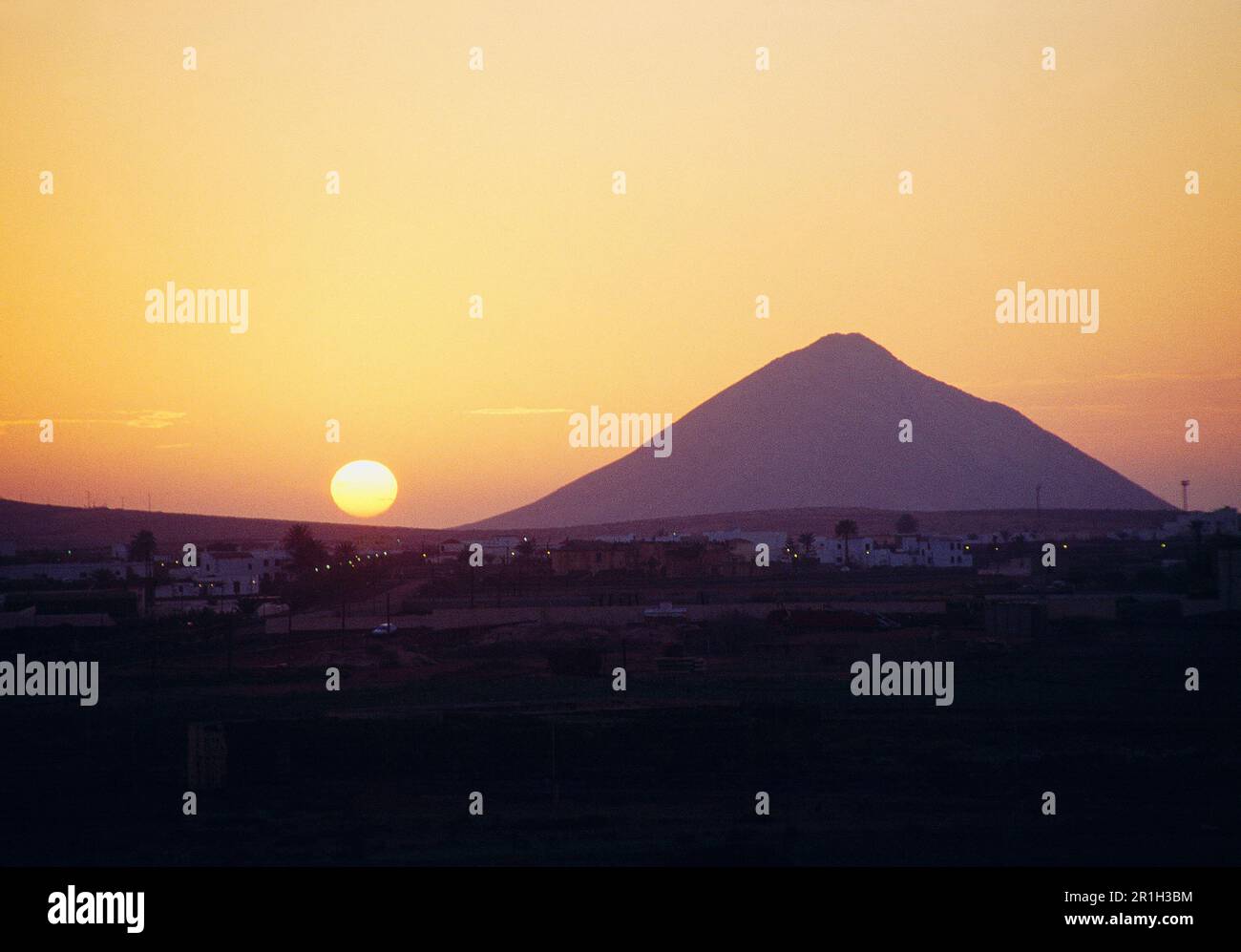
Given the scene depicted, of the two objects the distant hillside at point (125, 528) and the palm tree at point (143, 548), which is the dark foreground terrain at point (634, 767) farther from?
the distant hillside at point (125, 528)

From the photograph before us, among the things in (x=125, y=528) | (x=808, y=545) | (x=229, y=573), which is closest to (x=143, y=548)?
(x=229, y=573)

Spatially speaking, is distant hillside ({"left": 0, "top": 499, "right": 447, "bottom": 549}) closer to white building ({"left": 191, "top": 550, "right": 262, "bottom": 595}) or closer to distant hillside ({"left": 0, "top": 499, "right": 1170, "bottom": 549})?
distant hillside ({"left": 0, "top": 499, "right": 1170, "bottom": 549})

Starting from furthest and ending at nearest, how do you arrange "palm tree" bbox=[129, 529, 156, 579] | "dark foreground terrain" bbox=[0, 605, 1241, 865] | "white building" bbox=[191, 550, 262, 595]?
"palm tree" bbox=[129, 529, 156, 579] < "white building" bbox=[191, 550, 262, 595] < "dark foreground terrain" bbox=[0, 605, 1241, 865]

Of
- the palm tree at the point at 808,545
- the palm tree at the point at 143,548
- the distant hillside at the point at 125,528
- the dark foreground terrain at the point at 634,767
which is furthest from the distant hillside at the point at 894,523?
the dark foreground terrain at the point at 634,767

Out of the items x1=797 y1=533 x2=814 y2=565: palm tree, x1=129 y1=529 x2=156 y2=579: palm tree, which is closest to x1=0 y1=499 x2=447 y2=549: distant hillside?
x1=129 y1=529 x2=156 y2=579: palm tree

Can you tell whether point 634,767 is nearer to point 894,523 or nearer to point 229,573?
point 229,573

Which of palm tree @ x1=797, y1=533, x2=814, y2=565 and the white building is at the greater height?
palm tree @ x1=797, y1=533, x2=814, y2=565

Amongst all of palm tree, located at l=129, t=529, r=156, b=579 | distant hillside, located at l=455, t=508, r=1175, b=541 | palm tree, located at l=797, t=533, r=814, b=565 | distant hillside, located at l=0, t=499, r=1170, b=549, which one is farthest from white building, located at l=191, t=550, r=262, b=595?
distant hillside, located at l=455, t=508, r=1175, b=541

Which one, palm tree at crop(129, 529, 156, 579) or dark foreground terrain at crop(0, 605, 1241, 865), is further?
palm tree at crop(129, 529, 156, 579)

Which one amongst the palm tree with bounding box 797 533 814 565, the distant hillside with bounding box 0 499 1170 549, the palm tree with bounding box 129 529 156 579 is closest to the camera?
the palm tree with bounding box 129 529 156 579

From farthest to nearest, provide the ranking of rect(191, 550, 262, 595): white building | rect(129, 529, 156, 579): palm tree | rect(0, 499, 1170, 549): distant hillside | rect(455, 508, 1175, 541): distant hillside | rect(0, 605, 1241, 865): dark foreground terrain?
rect(0, 499, 1170, 549): distant hillside, rect(455, 508, 1175, 541): distant hillside, rect(129, 529, 156, 579): palm tree, rect(191, 550, 262, 595): white building, rect(0, 605, 1241, 865): dark foreground terrain

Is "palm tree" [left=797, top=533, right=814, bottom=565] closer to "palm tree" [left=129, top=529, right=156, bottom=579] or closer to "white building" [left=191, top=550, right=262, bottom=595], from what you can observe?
"white building" [left=191, top=550, right=262, bottom=595]

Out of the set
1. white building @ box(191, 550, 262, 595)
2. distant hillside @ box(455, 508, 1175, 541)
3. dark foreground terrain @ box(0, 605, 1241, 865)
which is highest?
distant hillside @ box(455, 508, 1175, 541)
